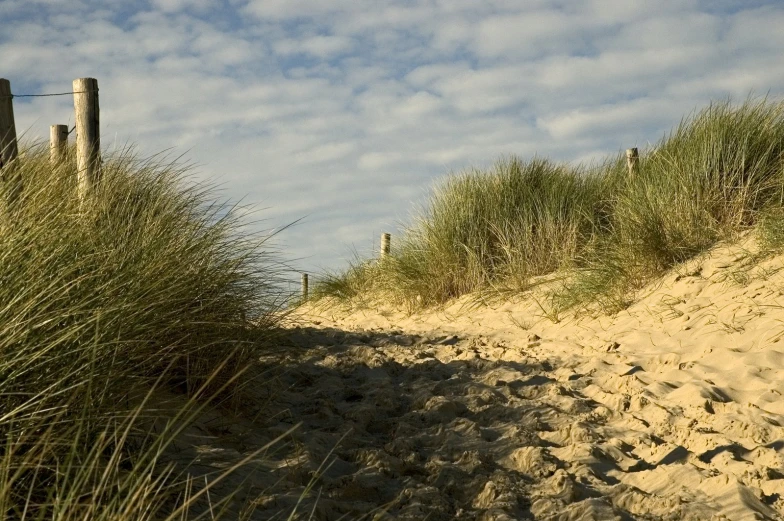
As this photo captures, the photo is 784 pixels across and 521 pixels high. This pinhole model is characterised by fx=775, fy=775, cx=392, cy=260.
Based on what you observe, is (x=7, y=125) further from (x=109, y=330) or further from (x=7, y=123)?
(x=109, y=330)

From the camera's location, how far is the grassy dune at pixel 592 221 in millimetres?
6891

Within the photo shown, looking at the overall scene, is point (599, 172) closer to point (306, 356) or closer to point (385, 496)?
point (306, 356)

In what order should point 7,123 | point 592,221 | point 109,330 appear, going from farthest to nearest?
point 592,221 → point 7,123 → point 109,330

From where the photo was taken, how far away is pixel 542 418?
4.55 metres

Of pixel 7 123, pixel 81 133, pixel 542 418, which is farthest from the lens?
pixel 81 133

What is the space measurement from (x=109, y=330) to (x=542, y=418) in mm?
2579

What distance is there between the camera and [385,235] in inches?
507

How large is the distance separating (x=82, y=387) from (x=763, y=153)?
663cm

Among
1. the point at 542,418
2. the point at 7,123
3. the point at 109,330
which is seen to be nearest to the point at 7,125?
the point at 7,123

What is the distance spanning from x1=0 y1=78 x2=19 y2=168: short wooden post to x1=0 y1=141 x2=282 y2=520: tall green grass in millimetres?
323

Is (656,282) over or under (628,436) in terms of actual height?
over

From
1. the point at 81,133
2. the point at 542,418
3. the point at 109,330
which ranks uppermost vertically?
the point at 81,133

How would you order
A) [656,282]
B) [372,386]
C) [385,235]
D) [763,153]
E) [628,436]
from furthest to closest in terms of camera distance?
1. [385,235]
2. [763,153]
3. [656,282]
4. [372,386]
5. [628,436]

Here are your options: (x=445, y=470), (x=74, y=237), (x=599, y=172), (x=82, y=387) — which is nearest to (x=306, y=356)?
(x=445, y=470)
